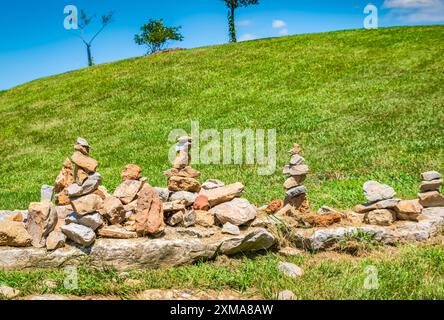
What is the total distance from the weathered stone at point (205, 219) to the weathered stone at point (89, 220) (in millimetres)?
1488

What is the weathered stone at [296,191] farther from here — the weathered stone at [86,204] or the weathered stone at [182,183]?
the weathered stone at [86,204]

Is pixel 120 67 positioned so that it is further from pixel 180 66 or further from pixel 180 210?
pixel 180 210

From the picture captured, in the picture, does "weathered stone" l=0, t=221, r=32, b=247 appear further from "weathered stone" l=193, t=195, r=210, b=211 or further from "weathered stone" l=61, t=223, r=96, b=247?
"weathered stone" l=193, t=195, r=210, b=211

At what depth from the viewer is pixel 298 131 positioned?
19.7 meters

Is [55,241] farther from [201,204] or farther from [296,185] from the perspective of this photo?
[296,185]

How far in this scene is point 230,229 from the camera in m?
7.28

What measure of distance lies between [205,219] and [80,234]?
6.39 feet

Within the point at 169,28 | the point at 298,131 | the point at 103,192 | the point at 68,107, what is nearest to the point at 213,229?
the point at 103,192

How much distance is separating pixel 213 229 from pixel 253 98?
19451mm

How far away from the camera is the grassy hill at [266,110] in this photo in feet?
46.9

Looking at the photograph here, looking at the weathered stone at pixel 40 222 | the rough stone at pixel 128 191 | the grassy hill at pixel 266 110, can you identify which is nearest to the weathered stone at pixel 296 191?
the grassy hill at pixel 266 110

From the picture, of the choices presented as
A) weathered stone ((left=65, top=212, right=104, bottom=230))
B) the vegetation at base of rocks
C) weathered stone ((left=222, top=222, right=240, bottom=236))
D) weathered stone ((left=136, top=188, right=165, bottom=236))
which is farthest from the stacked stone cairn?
weathered stone ((left=65, top=212, right=104, bottom=230))

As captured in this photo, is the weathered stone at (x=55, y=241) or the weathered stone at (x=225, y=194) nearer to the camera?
the weathered stone at (x=55, y=241)

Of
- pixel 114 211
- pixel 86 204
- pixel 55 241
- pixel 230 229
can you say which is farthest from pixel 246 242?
pixel 55 241
